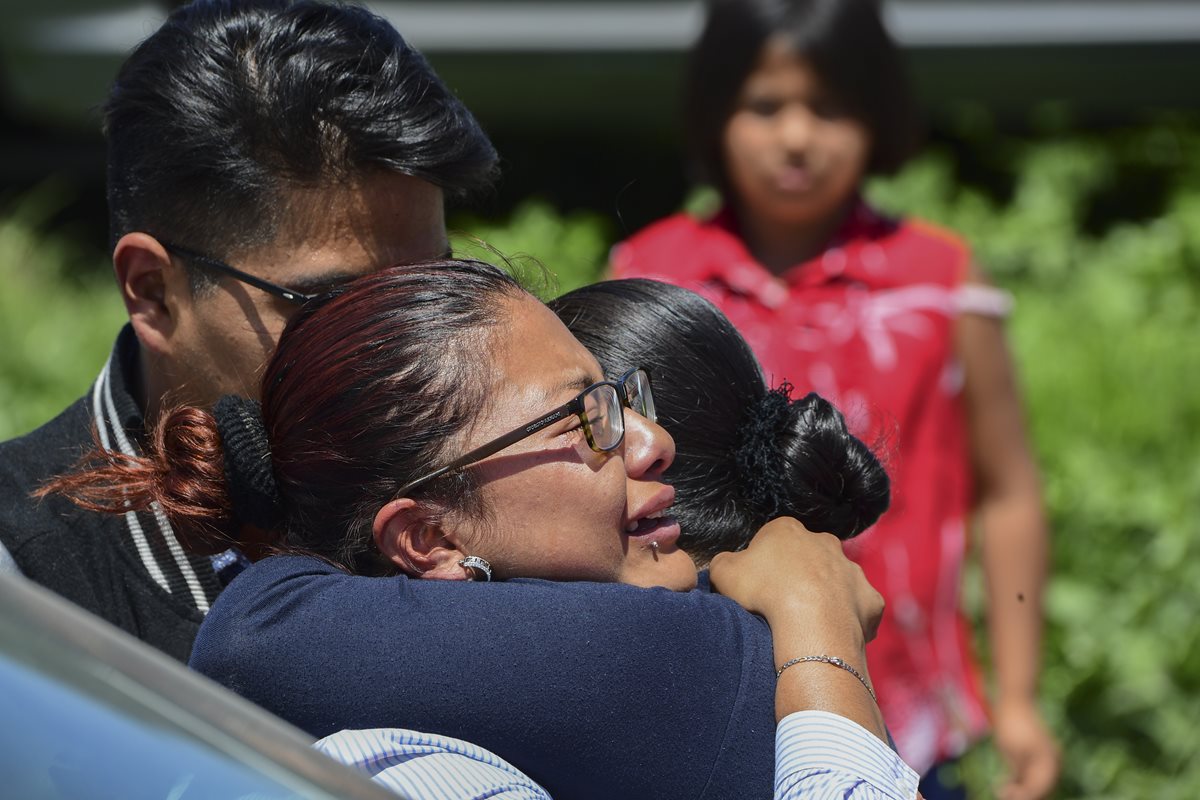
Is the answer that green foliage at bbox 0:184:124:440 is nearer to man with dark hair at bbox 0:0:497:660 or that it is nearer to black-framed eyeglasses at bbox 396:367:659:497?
man with dark hair at bbox 0:0:497:660

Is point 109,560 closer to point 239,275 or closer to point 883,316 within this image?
point 239,275

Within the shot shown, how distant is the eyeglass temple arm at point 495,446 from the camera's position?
5.27 feet

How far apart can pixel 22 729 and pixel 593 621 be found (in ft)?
1.88

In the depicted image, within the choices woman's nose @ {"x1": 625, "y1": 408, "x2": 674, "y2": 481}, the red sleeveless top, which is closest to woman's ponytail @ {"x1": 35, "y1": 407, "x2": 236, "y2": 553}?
woman's nose @ {"x1": 625, "y1": 408, "x2": 674, "y2": 481}

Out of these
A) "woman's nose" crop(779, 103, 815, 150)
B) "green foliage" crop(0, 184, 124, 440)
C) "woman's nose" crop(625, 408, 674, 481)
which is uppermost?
"woman's nose" crop(625, 408, 674, 481)

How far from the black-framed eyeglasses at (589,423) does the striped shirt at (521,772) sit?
0.32 metres

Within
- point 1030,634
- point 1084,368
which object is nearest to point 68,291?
point 1084,368

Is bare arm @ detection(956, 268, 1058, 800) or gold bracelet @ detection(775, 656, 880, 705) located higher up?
gold bracelet @ detection(775, 656, 880, 705)

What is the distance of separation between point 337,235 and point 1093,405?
323cm

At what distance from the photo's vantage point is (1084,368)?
471 cm

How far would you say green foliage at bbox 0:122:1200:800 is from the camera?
402 centimetres

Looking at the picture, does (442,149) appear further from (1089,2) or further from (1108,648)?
(1089,2)

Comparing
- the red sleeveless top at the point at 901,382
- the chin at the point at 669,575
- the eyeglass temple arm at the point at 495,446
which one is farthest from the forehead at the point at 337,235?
the red sleeveless top at the point at 901,382

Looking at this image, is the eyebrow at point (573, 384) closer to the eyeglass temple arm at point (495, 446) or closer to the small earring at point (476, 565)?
the eyeglass temple arm at point (495, 446)
